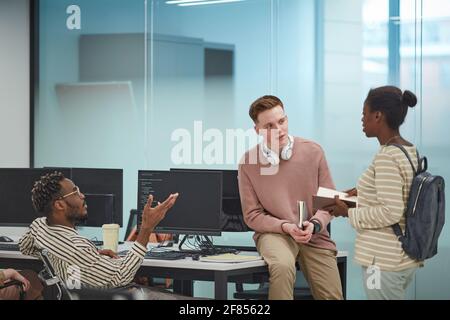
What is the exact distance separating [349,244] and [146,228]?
2.50 m

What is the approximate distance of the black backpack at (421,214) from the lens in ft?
12.0

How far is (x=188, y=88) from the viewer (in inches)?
269

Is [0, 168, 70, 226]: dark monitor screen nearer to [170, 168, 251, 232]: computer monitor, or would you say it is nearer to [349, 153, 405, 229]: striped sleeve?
[170, 168, 251, 232]: computer monitor

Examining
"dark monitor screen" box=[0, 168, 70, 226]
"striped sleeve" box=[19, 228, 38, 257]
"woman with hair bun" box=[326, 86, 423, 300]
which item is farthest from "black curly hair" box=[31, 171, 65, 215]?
"woman with hair bun" box=[326, 86, 423, 300]

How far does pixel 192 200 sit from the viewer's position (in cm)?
465

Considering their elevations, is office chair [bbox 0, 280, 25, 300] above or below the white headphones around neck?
below

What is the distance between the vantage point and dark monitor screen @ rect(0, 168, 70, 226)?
17.0ft

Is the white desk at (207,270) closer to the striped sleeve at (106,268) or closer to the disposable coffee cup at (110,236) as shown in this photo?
the striped sleeve at (106,268)

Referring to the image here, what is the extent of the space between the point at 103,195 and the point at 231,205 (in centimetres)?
78

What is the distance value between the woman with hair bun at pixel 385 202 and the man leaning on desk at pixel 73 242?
934 mm

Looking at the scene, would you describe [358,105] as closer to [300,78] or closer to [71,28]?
[300,78]

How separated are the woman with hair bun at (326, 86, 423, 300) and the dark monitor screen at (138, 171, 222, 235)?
3.11 feet
